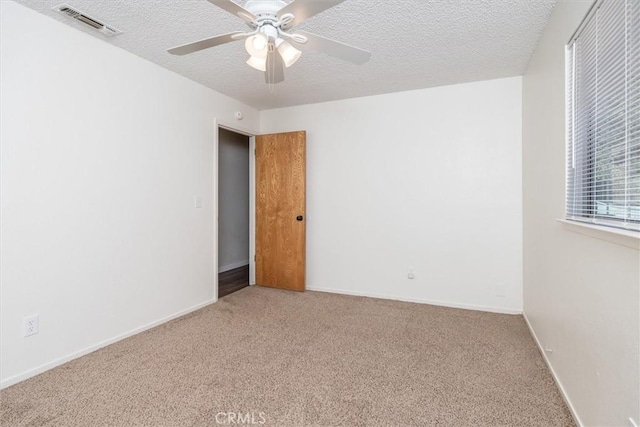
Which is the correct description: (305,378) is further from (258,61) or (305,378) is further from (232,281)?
(232,281)

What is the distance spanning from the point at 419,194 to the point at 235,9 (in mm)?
2680

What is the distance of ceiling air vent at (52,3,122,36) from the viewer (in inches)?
79.5

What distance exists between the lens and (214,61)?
9.27 ft

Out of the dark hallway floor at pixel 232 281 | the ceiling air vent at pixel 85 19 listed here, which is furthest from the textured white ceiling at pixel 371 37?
the dark hallway floor at pixel 232 281

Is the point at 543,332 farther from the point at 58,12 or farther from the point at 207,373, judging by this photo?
the point at 58,12

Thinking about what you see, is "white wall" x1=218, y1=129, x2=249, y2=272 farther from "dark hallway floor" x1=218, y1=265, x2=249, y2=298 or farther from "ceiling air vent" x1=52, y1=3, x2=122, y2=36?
"ceiling air vent" x1=52, y1=3, x2=122, y2=36

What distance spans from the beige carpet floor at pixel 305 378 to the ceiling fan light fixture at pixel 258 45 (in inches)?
78.8

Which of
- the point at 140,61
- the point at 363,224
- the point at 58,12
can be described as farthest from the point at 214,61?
the point at 363,224

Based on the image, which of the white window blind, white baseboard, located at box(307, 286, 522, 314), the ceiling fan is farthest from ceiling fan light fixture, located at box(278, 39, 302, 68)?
white baseboard, located at box(307, 286, 522, 314)

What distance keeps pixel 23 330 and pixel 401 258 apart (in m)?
3.30

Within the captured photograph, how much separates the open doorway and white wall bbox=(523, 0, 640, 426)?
152 inches

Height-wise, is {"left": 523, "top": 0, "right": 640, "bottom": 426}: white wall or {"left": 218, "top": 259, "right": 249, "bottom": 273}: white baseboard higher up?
{"left": 523, "top": 0, "right": 640, "bottom": 426}: white wall

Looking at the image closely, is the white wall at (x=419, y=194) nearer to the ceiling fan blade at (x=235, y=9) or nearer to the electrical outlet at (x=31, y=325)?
the ceiling fan blade at (x=235, y=9)

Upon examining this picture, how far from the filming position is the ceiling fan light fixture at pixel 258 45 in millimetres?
1692
